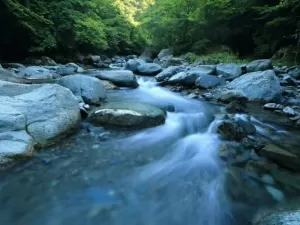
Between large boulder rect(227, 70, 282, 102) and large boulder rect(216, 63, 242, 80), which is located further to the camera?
large boulder rect(216, 63, 242, 80)

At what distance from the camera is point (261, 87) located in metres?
6.76

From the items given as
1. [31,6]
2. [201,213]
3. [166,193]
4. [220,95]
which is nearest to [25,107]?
[166,193]

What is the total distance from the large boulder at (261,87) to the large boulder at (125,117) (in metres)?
3.13

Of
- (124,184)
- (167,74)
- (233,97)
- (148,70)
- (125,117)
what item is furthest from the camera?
(148,70)

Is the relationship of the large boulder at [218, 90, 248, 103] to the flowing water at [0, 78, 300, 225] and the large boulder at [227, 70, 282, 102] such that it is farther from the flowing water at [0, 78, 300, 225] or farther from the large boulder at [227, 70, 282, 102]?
the flowing water at [0, 78, 300, 225]

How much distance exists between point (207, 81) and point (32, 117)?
548 centimetres

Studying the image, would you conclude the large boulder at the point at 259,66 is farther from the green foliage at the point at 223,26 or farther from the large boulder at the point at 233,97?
the large boulder at the point at 233,97

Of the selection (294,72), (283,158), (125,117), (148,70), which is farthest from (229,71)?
(283,158)

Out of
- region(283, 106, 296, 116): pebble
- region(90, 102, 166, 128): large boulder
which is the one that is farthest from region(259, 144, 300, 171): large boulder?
region(283, 106, 296, 116): pebble

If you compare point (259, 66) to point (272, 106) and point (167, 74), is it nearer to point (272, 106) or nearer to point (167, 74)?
point (167, 74)

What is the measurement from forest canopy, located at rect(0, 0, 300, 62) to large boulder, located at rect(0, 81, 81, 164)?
712 cm

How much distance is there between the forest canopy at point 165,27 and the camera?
10.7 meters

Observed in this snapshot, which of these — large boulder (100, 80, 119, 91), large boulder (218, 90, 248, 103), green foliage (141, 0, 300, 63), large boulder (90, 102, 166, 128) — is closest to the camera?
large boulder (90, 102, 166, 128)

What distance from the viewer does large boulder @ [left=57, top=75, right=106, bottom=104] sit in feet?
19.0
